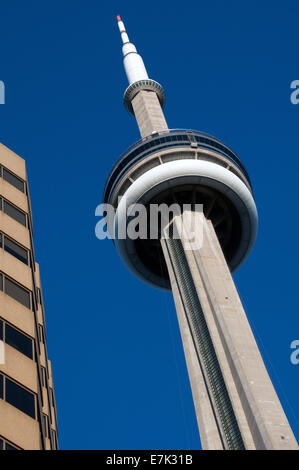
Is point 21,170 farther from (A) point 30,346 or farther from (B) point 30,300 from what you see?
(A) point 30,346

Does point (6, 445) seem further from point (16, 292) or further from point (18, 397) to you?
point (16, 292)

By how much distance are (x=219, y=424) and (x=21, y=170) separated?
64.5 ft

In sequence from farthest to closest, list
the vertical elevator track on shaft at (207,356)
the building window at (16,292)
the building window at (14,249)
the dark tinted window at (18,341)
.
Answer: the vertical elevator track on shaft at (207,356) → the building window at (14,249) → the building window at (16,292) → the dark tinted window at (18,341)

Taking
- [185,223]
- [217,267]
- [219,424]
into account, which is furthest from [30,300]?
[185,223]

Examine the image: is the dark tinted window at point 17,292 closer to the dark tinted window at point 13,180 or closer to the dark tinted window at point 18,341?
the dark tinted window at point 18,341

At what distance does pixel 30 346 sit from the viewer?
29.6m

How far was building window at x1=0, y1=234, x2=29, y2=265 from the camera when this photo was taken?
33.2 m

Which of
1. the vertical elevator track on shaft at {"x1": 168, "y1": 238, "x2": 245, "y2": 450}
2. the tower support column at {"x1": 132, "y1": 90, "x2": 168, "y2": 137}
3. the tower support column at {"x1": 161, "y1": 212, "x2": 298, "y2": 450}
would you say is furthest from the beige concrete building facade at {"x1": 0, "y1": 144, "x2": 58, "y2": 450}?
the tower support column at {"x1": 132, "y1": 90, "x2": 168, "y2": 137}

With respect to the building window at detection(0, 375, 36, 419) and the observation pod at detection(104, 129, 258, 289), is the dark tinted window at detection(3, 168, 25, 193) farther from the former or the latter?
the observation pod at detection(104, 129, 258, 289)

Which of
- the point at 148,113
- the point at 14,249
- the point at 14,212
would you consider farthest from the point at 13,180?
the point at 148,113

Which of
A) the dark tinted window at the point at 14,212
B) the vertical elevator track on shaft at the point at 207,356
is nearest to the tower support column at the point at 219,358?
the vertical elevator track on shaft at the point at 207,356

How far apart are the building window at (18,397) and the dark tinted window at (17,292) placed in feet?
17.3

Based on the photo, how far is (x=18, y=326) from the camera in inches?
1161

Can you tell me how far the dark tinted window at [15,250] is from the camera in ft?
109
